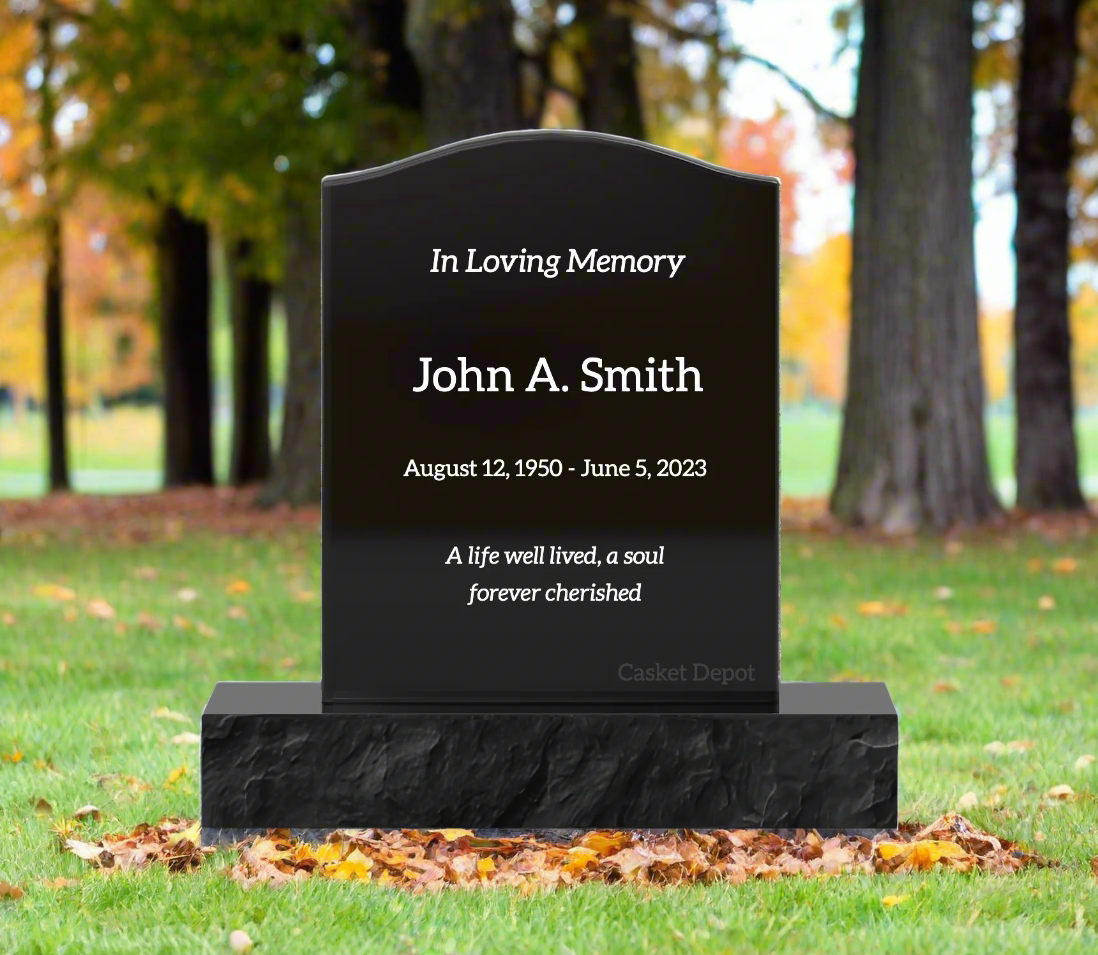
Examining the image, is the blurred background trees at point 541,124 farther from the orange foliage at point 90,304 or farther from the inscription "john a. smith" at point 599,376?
the inscription "john a. smith" at point 599,376

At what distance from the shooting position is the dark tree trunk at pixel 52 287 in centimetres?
2327

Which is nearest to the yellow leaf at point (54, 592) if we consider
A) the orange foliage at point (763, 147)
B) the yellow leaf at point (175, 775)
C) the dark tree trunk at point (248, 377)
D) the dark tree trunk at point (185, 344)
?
the yellow leaf at point (175, 775)

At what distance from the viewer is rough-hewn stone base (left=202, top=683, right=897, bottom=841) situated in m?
4.87

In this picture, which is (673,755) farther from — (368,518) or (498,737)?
(368,518)

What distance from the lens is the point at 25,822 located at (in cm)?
490

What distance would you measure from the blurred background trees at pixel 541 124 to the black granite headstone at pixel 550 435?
9.70m

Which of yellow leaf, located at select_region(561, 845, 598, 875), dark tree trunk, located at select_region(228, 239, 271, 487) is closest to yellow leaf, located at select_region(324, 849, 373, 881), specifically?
yellow leaf, located at select_region(561, 845, 598, 875)

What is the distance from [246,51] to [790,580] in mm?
10645

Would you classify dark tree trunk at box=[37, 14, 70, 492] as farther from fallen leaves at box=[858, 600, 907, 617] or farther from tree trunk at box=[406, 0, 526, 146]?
fallen leaves at box=[858, 600, 907, 617]

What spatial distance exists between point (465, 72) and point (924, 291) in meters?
4.97

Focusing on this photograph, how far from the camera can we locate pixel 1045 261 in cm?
1714

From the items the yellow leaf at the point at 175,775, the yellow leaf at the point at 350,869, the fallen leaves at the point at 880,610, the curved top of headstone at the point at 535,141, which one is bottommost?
the yellow leaf at the point at 350,869

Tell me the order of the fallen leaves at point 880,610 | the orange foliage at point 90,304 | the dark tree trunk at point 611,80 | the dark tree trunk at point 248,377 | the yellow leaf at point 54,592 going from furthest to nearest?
1. the orange foliage at point 90,304
2. the dark tree trunk at point 248,377
3. the dark tree trunk at point 611,80
4. the yellow leaf at point 54,592
5. the fallen leaves at point 880,610

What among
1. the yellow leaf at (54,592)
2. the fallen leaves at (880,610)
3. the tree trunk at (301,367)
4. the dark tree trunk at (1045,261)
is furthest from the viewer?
the tree trunk at (301,367)
